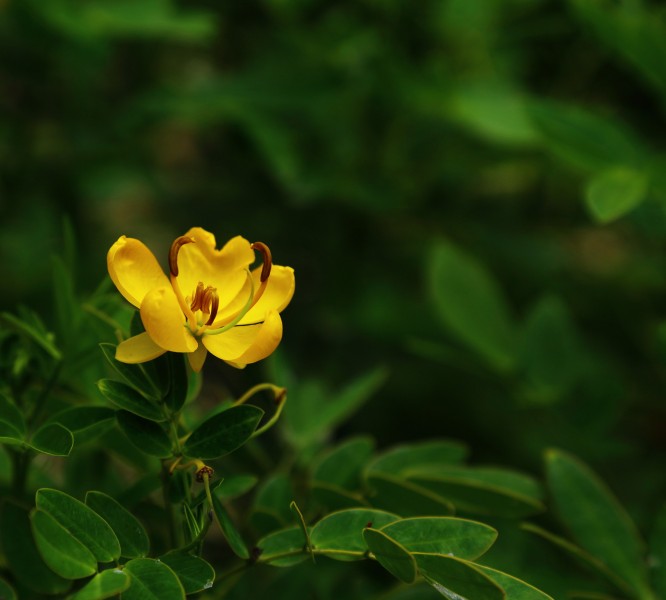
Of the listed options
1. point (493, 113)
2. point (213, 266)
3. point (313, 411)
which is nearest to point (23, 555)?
point (213, 266)

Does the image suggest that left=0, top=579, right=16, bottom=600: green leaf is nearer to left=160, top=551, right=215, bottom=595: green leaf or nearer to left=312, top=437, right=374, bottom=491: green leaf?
left=160, top=551, right=215, bottom=595: green leaf

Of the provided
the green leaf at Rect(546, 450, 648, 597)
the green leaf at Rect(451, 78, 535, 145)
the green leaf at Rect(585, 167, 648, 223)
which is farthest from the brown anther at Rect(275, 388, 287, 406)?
the green leaf at Rect(451, 78, 535, 145)

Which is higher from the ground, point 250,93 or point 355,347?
point 250,93

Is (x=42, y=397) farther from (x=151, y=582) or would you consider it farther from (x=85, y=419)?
(x=151, y=582)

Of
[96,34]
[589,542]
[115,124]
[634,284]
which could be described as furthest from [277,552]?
[634,284]

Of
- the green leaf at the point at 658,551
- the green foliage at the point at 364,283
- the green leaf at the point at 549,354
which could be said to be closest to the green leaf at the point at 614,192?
the green foliage at the point at 364,283

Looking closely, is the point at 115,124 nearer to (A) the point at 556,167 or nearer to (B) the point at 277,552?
(A) the point at 556,167
